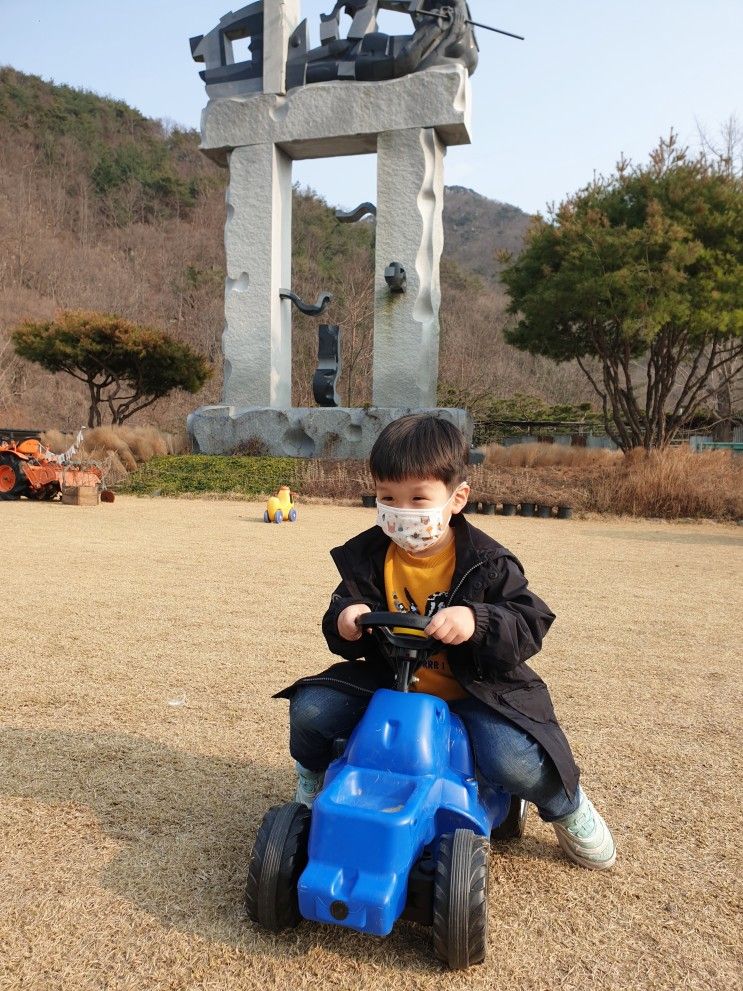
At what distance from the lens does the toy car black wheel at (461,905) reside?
1307mm

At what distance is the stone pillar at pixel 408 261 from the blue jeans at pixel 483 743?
11656 mm

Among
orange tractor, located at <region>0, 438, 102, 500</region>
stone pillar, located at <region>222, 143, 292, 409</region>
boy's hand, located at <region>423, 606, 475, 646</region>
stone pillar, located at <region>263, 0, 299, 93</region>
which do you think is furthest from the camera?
stone pillar, located at <region>222, 143, 292, 409</region>

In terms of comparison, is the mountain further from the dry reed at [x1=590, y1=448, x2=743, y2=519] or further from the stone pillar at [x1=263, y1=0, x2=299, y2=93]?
the dry reed at [x1=590, y1=448, x2=743, y2=519]

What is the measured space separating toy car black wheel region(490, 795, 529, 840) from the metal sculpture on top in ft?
45.0

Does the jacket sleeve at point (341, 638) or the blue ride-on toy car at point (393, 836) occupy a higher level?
the jacket sleeve at point (341, 638)

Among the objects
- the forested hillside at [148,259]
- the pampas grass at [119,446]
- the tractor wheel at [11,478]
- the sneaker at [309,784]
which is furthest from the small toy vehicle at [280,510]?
the forested hillside at [148,259]

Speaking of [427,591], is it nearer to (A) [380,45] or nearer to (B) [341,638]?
(B) [341,638]

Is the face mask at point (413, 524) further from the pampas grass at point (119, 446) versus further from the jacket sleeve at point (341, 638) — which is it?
the pampas grass at point (119, 446)

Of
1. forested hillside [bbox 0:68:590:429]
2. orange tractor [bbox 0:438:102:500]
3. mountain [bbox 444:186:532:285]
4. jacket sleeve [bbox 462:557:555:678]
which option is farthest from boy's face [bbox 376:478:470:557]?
mountain [bbox 444:186:532:285]

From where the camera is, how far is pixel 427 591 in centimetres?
177

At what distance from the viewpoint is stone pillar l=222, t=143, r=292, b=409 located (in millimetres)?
13734

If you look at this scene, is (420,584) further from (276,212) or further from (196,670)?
(276,212)

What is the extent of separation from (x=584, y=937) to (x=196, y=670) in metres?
1.93

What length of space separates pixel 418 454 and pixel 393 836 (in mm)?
755
